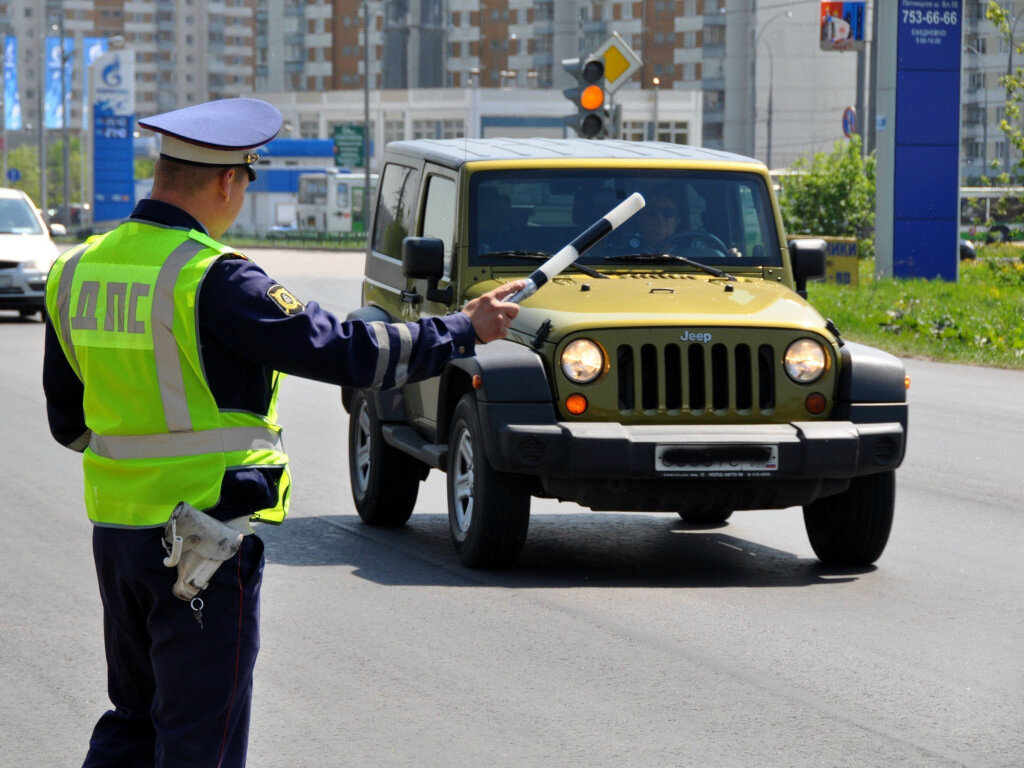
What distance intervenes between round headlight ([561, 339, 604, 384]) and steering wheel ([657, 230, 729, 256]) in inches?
53.2

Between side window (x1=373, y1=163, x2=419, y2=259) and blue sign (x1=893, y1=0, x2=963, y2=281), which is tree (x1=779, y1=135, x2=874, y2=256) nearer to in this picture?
blue sign (x1=893, y1=0, x2=963, y2=281)

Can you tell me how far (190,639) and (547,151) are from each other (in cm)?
624

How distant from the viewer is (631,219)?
908cm

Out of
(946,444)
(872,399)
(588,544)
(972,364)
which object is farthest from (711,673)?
(972,364)

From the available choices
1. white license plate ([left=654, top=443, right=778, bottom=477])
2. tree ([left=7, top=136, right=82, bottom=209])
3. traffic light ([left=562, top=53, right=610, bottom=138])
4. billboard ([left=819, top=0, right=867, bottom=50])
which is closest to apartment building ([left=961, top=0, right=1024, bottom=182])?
billboard ([left=819, top=0, right=867, bottom=50])

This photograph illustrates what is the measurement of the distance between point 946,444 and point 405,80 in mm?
114812

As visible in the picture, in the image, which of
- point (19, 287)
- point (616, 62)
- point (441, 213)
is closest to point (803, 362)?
point (441, 213)

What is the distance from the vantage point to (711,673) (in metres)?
6.32

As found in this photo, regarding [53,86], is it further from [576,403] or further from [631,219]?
[576,403]

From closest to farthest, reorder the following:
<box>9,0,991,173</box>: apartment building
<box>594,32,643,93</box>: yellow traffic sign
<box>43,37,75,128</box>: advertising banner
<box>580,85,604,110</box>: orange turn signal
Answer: <box>580,85,604,110</box>: orange turn signal < <box>594,32,643,93</box>: yellow traffic sign < <box>43,37,75,128</box>: advertising banner < <box>9,0,991,173</box>: apartment building

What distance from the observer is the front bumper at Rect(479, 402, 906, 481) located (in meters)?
7.70

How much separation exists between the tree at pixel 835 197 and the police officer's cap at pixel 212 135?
35786 millimetres

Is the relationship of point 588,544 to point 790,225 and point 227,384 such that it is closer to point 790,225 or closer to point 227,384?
point 227,384

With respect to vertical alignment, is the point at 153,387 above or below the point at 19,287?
above
